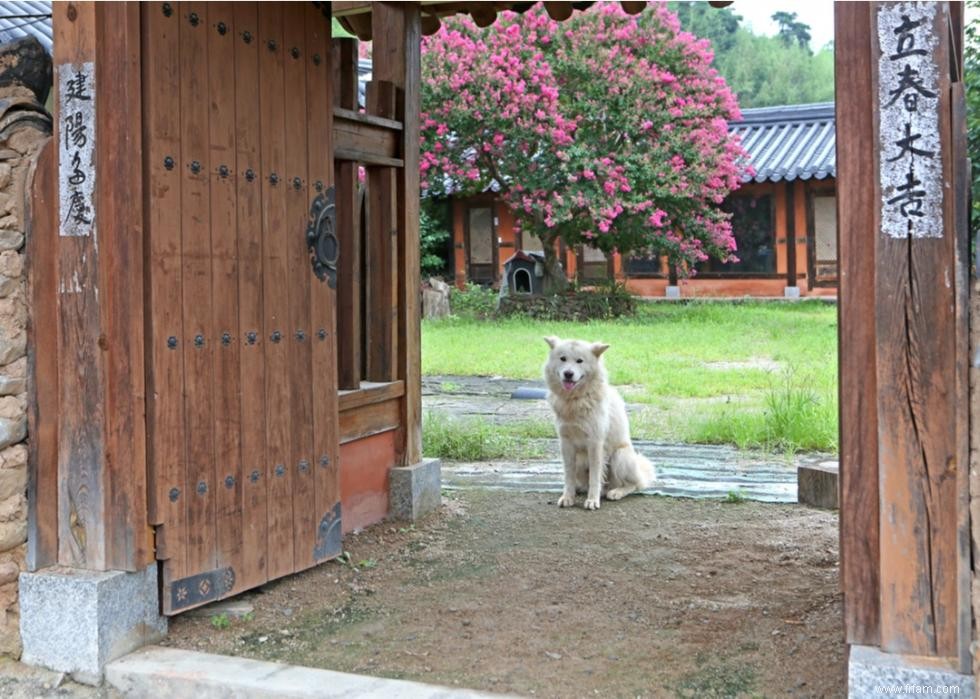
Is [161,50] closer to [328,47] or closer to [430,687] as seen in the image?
[328,47]

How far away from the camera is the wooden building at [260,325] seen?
3.07 meters

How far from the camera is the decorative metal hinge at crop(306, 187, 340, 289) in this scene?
4.75 meters

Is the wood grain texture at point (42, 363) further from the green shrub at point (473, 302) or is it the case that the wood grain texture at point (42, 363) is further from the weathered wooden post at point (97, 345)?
the green shrub at point (473, 302)

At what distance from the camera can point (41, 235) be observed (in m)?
3.89

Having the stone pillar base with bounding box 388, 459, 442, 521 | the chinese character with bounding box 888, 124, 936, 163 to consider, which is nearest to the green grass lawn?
the stone pillar base with bounding box 388, 459, 442, 521

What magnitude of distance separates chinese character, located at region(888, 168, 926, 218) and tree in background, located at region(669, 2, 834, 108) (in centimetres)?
3240

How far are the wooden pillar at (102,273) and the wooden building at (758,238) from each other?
16241 millimetres

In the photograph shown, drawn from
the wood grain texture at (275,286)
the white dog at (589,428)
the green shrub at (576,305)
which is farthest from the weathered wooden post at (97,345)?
the green shrub at (576,305)

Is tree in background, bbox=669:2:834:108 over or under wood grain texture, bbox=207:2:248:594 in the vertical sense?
over

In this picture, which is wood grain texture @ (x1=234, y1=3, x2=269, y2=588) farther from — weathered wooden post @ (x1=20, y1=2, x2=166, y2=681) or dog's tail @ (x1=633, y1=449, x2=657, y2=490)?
dog's tail @ (x1=633, y1=449, x2=657, y2=490)

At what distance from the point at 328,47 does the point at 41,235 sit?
1.64 meters

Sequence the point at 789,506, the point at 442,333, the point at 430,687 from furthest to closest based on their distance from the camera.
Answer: the point at 442,333 → the point at 789,506 → the point at 430,687

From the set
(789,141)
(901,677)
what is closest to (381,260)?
(901,677)

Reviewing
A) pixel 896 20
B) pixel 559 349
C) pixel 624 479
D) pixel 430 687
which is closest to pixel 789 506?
pixel 624 479
